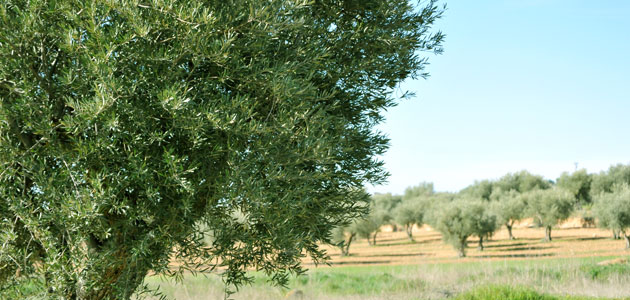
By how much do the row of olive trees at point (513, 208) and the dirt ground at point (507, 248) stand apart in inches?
74.2

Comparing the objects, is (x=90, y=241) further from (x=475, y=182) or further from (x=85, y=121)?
(x=475, y=182)

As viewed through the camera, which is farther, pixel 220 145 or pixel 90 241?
pixel 90 241

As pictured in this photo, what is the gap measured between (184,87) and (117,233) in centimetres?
220

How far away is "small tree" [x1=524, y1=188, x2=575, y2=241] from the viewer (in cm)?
6544

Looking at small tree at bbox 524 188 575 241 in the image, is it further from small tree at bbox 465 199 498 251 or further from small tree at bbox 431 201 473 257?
small tree at bbox 431 201 473 257

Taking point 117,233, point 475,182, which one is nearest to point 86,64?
point 117,233

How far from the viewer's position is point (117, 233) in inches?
248

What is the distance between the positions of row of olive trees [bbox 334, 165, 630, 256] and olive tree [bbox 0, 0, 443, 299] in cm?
2754

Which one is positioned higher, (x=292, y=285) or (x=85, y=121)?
(x=85, y=121)

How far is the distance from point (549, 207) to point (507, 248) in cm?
1597

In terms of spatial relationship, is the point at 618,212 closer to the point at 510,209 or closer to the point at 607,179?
the point at 510,209

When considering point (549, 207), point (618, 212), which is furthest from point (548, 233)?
point (618, 212)

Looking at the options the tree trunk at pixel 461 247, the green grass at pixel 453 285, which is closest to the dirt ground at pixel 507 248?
the tree trunk at pixel 461 247

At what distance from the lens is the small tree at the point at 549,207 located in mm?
65438
